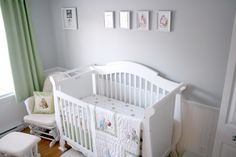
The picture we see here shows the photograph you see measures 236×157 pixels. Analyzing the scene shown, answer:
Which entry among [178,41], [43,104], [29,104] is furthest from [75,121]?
[178,41]

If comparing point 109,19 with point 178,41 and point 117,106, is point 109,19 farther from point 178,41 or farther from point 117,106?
point 117,106

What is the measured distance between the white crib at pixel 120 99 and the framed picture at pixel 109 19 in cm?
51

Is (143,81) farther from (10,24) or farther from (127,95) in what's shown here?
(10,24)

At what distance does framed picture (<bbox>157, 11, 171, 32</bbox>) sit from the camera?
7.09 feet

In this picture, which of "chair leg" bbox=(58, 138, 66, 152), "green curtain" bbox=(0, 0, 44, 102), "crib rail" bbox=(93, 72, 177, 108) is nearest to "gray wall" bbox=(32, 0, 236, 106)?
"crib rail" bbox=(93, 72, 177, 108)

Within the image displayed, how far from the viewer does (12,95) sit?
3.07 m

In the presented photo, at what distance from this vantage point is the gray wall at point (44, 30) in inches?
125

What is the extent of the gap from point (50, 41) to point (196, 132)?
2.64 m

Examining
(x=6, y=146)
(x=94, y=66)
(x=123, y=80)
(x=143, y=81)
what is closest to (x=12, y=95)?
(x=6, y=146)

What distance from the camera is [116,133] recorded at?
1.98 m

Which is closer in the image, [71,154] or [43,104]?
[71,154]

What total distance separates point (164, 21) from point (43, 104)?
6.47 ft

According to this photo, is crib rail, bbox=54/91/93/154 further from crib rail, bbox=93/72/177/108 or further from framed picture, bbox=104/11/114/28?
framed picture, bbox=104/11/114/28

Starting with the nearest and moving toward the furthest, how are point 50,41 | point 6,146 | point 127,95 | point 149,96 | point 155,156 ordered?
point 155,156
point 6,146
point 149,96
point 127,95
point 50,41
